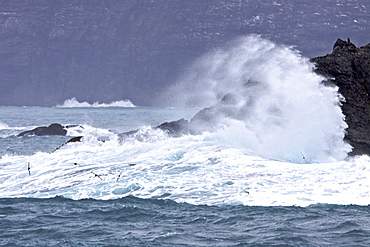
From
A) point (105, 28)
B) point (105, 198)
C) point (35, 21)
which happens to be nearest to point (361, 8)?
point (105, 28)

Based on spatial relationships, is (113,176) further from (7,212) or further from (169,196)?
(7,212)

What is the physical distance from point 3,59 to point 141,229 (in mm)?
155775

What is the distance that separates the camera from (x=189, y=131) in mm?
19859

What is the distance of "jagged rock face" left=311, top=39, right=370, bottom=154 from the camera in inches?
619

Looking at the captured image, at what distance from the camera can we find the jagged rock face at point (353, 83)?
619 inches

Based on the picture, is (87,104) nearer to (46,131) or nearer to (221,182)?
(46,131)

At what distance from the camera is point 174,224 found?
928cm

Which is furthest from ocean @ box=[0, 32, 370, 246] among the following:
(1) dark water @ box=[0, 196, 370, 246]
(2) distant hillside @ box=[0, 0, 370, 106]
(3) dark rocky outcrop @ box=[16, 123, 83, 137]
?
(2) distant hillside @ box=[0, 0, 370, 106]

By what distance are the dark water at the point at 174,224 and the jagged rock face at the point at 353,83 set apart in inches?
239

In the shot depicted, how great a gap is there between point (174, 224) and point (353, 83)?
33.0 feet

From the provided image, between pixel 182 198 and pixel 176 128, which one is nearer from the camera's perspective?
pixel 182 198

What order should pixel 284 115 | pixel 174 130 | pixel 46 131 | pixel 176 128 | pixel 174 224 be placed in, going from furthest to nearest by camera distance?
pixel 46 131, pixel 176 128, pixel 174 130, pixel 284 115, pixel 174 224

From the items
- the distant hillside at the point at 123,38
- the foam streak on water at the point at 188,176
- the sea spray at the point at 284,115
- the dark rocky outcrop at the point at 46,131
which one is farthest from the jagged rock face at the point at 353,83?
the distant hillside at the point at 123,38

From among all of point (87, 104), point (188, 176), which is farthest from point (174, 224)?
point (87, 104)
